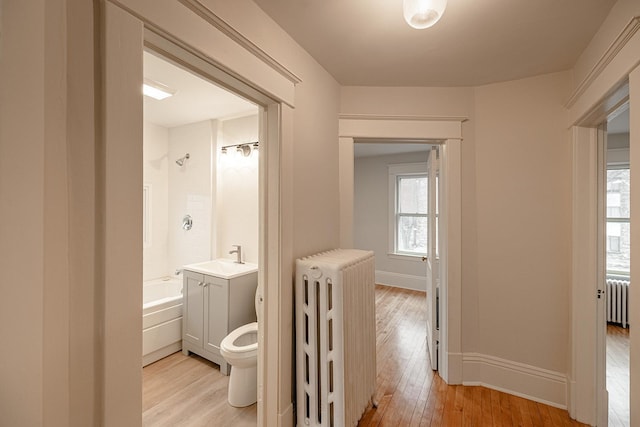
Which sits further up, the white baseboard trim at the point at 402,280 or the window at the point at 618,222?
the window at the point at 618,222

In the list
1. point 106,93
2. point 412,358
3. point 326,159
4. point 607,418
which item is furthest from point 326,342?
point 607,418

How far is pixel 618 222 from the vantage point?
11.8ft

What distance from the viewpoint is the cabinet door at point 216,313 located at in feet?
8.11

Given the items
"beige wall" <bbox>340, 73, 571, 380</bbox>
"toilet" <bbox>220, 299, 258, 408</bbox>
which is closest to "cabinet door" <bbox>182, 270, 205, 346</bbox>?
"toilet" <bbox>220, 299, 258, 408</bbox>

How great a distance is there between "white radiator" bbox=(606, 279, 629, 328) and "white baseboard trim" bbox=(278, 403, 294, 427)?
4.18 metres

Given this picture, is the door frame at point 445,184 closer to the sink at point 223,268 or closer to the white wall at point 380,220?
the sink at point 223,268

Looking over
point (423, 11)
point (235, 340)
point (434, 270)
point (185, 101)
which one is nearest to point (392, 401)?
point (434, 270)

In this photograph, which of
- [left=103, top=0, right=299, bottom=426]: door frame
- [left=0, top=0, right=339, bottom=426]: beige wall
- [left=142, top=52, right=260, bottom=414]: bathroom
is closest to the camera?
[left=0, top=0, right=339, bottom=426]: beige wall

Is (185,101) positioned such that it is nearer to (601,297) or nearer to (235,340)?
(235,340)

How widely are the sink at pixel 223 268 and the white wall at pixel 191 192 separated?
30cm

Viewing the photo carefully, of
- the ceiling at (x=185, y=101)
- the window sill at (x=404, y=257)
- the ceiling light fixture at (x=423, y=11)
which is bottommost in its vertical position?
the window sill at (x=404, y=257)

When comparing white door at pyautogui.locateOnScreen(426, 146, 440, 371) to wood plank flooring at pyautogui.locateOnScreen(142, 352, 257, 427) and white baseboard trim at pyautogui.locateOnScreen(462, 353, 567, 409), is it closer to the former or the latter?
white baseboard trim at pyautogui.locateOnScreen(462, 353, 567, 409)

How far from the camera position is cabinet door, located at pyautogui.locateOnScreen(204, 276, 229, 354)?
8.11 feet

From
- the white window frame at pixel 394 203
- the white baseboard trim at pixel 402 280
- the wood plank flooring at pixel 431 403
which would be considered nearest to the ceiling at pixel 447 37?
the wood plank flooring at pixel 431 403
